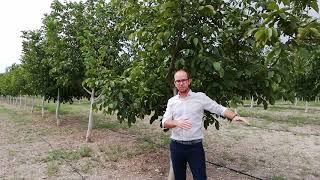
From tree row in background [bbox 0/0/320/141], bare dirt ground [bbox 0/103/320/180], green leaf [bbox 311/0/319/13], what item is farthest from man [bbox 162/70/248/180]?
bare dirt ground [bbox 0/103/320/180]

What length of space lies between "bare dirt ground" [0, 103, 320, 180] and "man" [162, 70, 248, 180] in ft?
10.5

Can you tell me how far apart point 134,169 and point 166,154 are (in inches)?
67.5

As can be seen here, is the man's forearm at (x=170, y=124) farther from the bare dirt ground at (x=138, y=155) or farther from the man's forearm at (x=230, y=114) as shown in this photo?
the bare dirt ground at (x=138, y=155)

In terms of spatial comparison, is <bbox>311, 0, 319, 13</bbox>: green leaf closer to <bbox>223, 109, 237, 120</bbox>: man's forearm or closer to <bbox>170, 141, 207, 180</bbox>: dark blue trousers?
<bbox>223, 109, 237, 120</bbox>: man's forearm

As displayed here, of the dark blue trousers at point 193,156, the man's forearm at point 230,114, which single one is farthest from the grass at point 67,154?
the man's forearm at point 230,114

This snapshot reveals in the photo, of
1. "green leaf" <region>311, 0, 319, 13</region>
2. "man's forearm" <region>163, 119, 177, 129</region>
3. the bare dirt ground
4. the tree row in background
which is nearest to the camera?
"green leaf" <region>311, 0, 319, 13</region>

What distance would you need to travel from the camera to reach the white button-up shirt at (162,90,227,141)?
438cm

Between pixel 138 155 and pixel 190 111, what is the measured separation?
548cm

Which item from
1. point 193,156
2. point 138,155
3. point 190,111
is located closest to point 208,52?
point 190,111

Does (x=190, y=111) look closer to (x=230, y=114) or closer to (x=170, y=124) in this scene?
(x=170, y=124)

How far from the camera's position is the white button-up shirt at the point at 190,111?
4.38 m

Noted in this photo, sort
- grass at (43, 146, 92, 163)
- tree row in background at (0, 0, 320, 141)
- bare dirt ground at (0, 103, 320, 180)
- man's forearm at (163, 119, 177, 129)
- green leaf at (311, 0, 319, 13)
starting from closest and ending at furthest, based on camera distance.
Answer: green leaf at (311, 0, 319, 13) < man's forearm at (163, 119, 177, 129) < tree row in background at (0, 0, 320, 141) < bare dirt ground at (0, 103, 320, 180) < grass at (43, 146, 92, 163)

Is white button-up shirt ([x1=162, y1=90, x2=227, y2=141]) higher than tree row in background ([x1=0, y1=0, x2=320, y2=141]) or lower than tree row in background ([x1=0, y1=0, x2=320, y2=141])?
lower

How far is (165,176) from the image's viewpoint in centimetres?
764
